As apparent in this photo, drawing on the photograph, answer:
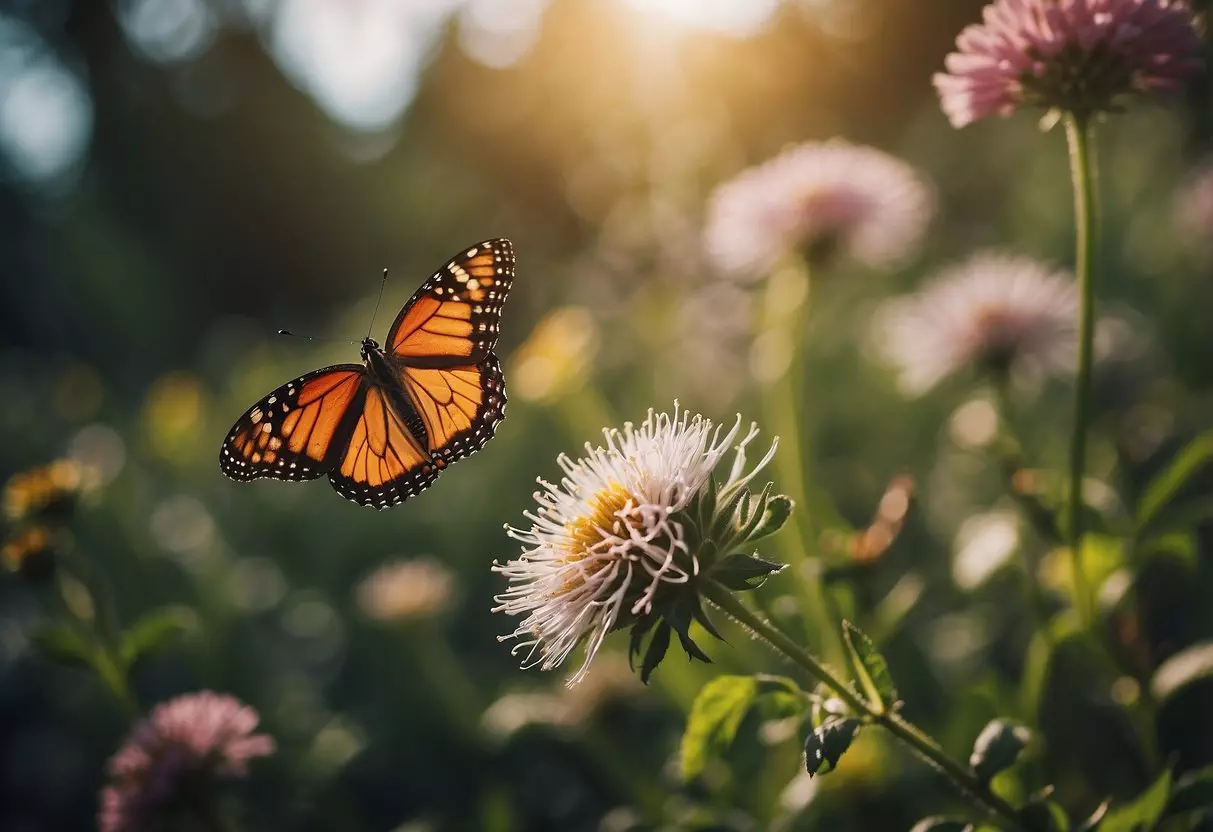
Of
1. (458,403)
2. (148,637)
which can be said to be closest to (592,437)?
(458,403)

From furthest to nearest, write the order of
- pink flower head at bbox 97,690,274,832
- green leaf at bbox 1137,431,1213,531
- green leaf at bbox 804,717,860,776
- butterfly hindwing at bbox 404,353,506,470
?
butterfly hindwing at bbox 404,353,506,470
pink flower head at bbox 97,690,274,832
green leaf at bbox 1137,431,1213,531
green leaf at bbox 804,717,860,776

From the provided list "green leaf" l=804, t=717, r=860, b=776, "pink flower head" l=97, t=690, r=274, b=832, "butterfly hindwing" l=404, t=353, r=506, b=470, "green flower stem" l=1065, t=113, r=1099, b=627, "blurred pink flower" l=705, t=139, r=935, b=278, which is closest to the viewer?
"green leaf" l=804, t=717, r=860, b=776

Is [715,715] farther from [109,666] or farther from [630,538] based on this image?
[109,666]

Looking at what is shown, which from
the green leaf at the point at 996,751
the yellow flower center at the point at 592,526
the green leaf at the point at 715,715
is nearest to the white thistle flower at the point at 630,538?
the yellow flower center at the point at 592,526

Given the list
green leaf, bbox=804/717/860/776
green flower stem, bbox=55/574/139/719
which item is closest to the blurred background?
green flower stem, bbox=55/574/139/719

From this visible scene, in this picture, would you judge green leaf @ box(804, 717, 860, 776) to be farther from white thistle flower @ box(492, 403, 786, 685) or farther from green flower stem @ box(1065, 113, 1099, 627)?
green flower stem @ box(1065, 113, 1099, 627)

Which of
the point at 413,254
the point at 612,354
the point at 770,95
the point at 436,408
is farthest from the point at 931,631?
the point at 413,254

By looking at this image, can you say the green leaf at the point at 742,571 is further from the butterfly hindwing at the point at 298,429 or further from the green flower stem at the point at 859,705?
the butterfly hindwing at the point at 298,429
